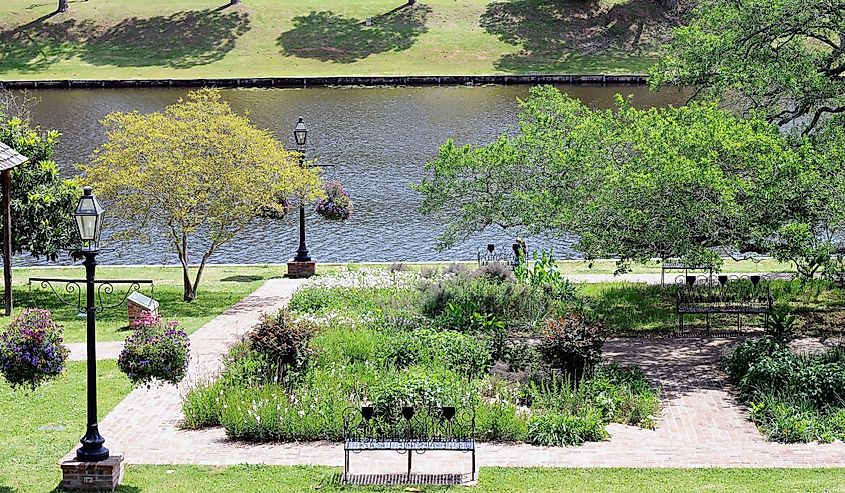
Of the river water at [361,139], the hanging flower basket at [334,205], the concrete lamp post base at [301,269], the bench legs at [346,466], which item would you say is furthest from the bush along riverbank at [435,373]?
the river water at [361,139]

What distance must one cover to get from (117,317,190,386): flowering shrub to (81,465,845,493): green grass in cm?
104

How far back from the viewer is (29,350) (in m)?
12.6

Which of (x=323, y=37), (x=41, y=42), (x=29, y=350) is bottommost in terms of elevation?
(x=29, y=350)

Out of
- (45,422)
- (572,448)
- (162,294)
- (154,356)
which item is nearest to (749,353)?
(572,448)

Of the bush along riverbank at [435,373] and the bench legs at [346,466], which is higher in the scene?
the bush along riverbank at [435,373]

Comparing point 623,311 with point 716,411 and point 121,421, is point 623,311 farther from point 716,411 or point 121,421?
point 121,421

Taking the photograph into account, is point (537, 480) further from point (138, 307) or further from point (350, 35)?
point (350, 35)

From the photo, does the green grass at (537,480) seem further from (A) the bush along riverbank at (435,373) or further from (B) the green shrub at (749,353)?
(B) the green shrub at (749,353)

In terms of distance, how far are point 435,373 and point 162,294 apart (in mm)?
11175

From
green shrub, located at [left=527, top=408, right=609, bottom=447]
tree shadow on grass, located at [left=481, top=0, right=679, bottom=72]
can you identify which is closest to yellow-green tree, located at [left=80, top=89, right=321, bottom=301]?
green shrub, located at [left=527, top=408, right=609, bottom=447]

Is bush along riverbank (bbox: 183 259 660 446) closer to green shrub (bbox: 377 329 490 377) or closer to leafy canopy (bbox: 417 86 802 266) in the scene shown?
green shrub (bbox: 377 329 490 377)

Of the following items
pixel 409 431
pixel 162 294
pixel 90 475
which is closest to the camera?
pixel 90 475

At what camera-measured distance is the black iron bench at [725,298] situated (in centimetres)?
1975

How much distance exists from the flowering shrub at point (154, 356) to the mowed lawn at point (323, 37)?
5689cm
